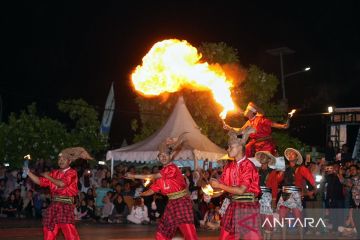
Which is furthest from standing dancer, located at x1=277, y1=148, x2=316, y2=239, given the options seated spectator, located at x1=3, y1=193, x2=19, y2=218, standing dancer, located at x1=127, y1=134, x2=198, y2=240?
seated spectator, located at x1=3, y1=193, x2=19, y2=218

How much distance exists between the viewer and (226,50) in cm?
2919

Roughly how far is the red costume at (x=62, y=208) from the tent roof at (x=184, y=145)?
8961 mm

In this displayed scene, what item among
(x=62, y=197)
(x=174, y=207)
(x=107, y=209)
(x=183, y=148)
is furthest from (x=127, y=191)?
(x=174, y=207)

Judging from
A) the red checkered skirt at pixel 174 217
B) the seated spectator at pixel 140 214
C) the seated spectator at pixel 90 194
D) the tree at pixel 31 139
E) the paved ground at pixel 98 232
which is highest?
the tree at pixel 31 139

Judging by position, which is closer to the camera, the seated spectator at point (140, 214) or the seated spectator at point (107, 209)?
the seated spectator at point (140, 214)

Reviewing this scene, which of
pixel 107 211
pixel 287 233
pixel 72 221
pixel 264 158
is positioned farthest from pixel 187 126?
pixel 72 221

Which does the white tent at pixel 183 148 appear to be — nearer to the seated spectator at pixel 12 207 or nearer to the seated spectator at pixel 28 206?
the seated spectator at pixel 28 206

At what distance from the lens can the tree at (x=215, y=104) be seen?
2830cm

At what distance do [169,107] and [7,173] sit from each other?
11939 mm

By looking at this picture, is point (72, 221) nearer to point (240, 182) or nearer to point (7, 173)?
point (240, 182)

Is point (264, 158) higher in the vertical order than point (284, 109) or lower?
lower

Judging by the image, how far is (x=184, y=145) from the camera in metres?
18.8

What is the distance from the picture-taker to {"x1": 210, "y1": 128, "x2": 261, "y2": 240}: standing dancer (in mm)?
7473

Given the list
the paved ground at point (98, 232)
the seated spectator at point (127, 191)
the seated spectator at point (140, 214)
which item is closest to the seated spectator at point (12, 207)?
the paved ground at point (98, 232)
